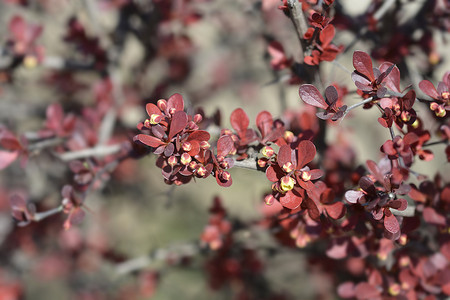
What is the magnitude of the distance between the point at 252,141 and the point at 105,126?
30.2 inches

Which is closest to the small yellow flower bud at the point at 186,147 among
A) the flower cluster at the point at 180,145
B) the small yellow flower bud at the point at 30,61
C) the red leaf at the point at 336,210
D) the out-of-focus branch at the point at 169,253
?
the flower cluster at the point at 180,145

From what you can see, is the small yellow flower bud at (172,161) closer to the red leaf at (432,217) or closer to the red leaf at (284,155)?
the red leaf at (284,155)

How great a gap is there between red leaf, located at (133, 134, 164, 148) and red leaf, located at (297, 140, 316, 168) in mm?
262

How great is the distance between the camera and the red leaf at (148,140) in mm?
705

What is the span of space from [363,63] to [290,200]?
0.30m

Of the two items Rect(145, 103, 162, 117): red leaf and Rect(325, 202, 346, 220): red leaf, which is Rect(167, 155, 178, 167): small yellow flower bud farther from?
Rect(325, 202, 346, 220): red leaf

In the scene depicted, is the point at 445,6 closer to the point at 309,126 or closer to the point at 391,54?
the point at 391,54

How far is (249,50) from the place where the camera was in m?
2.59

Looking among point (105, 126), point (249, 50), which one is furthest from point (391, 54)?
point (249, 50)

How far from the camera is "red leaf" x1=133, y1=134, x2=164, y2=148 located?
0.70 meters

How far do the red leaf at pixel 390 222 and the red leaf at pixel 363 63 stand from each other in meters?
0.27

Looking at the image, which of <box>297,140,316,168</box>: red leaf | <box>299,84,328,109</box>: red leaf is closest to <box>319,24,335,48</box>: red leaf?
<box>299,84,328,109</box>: red leaf

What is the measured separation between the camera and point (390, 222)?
2.38 ft

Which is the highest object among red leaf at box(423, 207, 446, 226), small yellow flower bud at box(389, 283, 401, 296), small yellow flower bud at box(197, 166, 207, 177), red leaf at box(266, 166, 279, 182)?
small yellow flower bud at box(197, 166, 207, 177)
